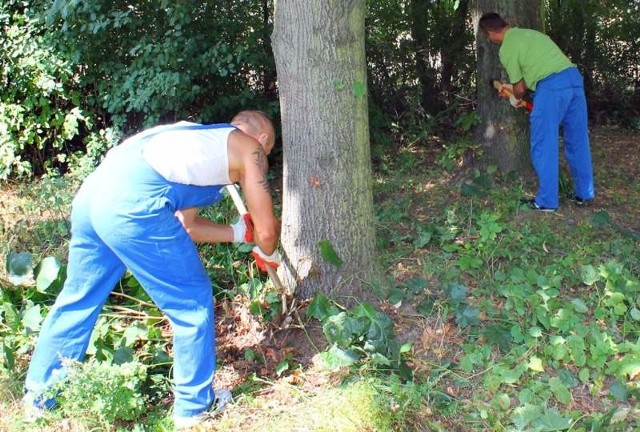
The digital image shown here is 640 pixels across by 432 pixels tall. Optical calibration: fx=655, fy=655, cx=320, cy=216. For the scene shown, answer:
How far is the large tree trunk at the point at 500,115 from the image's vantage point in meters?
5.71

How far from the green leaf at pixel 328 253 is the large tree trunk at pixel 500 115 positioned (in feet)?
8.97

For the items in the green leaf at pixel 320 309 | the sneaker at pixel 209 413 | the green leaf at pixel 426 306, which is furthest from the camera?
the green leaf at pixel 426 306

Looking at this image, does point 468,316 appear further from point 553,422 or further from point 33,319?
point 33,319

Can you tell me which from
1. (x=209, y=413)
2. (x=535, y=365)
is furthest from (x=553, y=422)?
(x=209, y=413)

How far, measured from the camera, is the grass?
10.2 ft

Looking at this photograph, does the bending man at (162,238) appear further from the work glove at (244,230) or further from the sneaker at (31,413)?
the work glove at (244,230)

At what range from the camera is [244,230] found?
3.46m

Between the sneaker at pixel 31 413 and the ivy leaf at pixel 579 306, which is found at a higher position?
the ivy leaf at pixel 579 306

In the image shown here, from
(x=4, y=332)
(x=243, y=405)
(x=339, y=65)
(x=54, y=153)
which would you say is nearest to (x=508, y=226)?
(x=339, y=65)

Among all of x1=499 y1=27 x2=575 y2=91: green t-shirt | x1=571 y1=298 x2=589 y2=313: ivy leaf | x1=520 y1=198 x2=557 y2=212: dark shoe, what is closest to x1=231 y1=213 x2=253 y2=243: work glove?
x1=571 y1=298 x2=589 y2=313: ivy leaf

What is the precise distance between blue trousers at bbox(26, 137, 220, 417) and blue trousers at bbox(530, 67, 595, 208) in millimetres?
3118

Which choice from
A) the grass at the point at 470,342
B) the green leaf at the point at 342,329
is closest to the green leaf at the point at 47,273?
the grass at the point at 470,342

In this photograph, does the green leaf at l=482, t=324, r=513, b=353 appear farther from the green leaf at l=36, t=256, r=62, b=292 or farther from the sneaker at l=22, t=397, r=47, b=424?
the green leaf at l=36, t=256, r=62, b=292

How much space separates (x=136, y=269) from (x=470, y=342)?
5.94 ft
